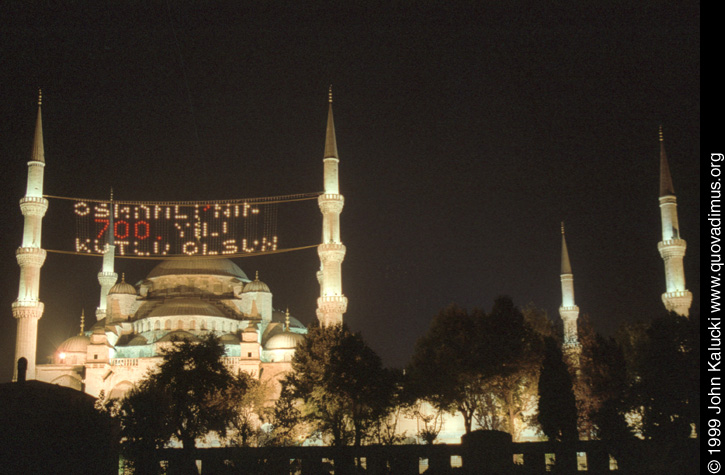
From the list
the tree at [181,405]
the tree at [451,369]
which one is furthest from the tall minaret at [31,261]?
the tree at [451,369]

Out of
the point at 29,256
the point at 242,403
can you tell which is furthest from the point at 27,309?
the point at 242,403

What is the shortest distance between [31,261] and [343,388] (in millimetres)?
21178

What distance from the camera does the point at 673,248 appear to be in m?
48.7

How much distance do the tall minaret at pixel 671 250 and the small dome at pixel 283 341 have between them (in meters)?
20.3

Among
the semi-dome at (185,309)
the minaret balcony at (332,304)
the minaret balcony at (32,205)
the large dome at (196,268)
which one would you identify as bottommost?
the minaret balcony at (332,304)

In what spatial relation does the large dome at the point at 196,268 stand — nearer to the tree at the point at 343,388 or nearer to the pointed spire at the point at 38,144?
the pointed spire at the point at 38,144

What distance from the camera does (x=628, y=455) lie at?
29.7 metres

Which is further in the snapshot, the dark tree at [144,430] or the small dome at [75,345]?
the small dome at [75,345]

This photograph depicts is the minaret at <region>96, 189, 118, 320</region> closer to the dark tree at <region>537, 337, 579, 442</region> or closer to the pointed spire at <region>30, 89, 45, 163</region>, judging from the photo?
the pointed spire at <region>30, 89, 45, 163</region>

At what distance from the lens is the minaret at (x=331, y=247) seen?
44.5m

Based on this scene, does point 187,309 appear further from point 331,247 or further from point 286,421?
point 286,421

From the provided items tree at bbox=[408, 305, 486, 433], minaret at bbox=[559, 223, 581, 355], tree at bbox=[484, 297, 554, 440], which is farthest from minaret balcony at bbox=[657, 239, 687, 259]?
tree at bbox=[408, 305, 486, 433]

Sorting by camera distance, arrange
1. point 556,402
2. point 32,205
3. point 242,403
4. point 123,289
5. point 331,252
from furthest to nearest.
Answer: point 123,289, point 32,205, point 331,252, point 242,403, point 556,402

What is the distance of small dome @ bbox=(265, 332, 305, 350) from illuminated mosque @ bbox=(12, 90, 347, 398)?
6 cm
